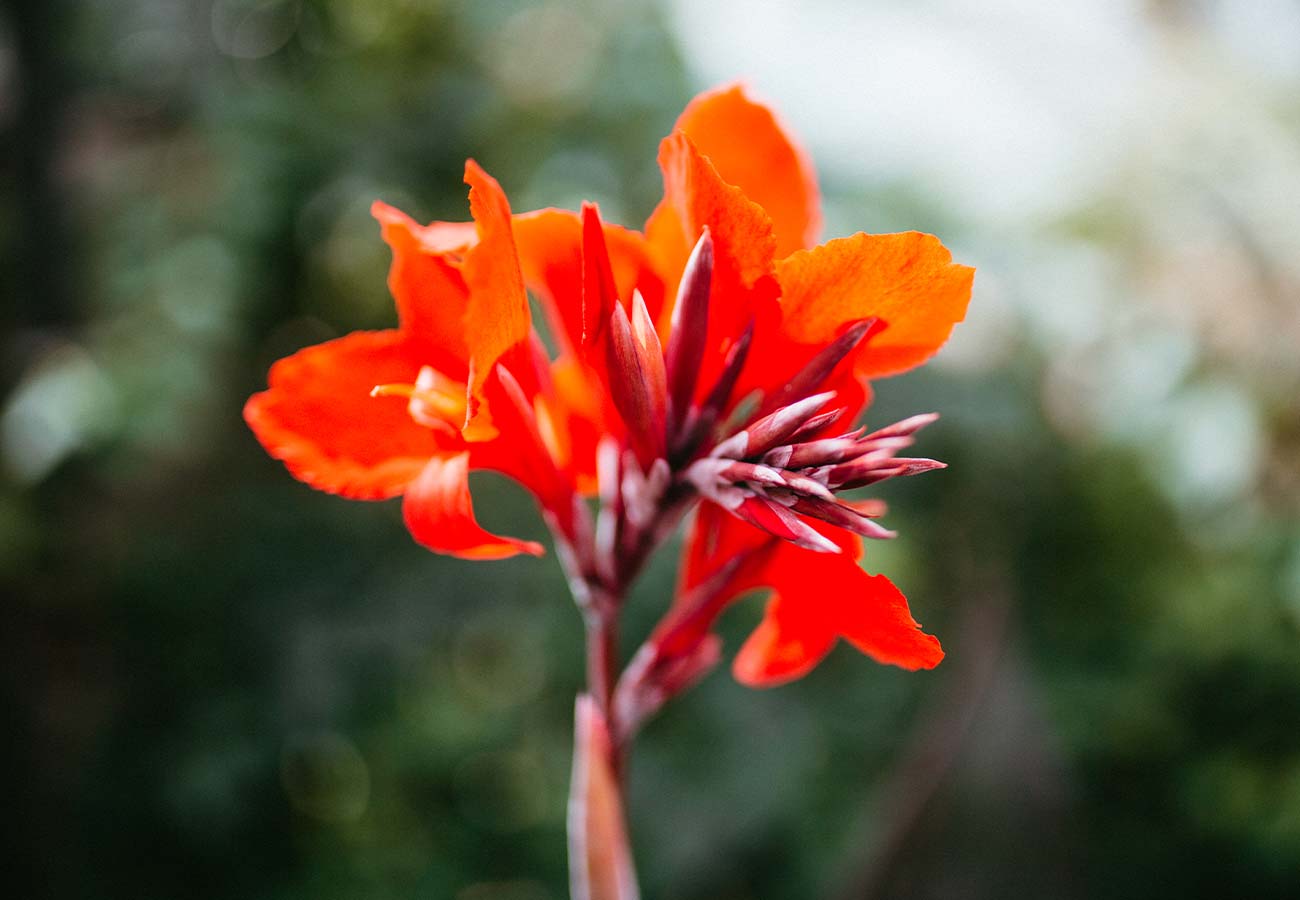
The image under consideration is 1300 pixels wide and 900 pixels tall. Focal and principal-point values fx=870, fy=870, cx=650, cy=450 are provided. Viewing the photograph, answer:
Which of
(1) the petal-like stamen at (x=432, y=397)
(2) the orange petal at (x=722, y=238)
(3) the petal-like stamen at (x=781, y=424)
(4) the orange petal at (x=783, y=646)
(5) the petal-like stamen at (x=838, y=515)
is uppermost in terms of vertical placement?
(2) the orange petal at (x=722, y=238)

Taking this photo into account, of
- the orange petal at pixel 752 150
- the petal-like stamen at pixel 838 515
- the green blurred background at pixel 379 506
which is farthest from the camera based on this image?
the green blurred background at pixel 379 506

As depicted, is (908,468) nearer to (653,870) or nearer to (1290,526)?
(653,870)

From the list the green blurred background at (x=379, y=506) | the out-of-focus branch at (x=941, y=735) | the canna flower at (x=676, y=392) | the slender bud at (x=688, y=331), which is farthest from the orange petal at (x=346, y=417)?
the out-of-focus branch at (x=941, y=735)

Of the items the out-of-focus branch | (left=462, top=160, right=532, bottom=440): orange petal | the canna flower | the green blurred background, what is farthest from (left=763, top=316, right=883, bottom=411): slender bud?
the out-of-focus branch

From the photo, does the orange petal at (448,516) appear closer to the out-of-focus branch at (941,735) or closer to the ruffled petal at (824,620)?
the ruffled petal at (824,620)

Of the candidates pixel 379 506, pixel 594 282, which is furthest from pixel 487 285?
pixel 379 506

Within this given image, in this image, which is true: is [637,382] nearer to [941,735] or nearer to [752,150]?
[752,150]

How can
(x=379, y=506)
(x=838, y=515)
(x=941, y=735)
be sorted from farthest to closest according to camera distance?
(x=941, y=735)
(x=379, y=506)
(x=838, y=515)
